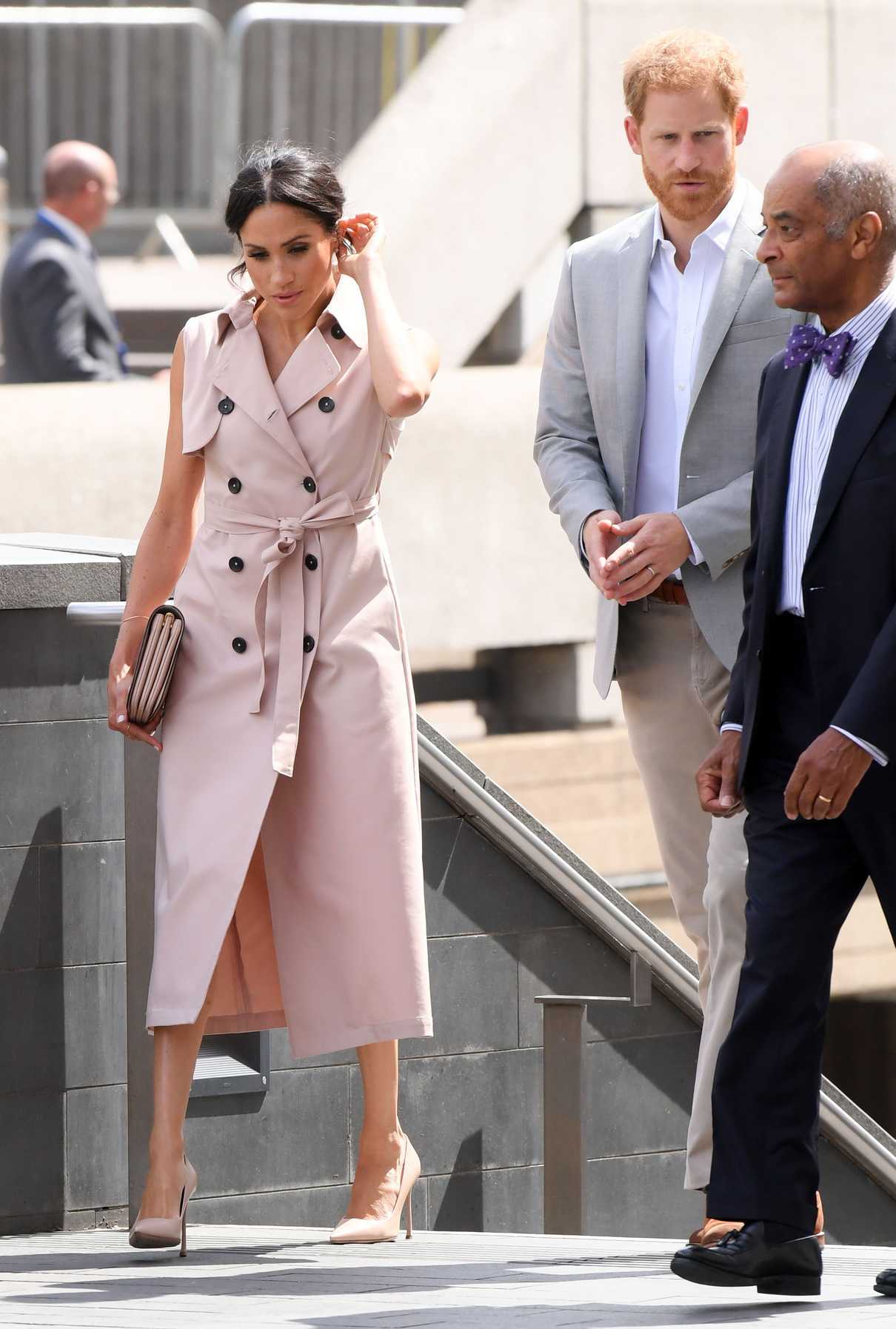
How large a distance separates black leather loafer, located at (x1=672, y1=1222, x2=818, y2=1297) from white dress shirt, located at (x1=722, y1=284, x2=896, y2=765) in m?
0.99

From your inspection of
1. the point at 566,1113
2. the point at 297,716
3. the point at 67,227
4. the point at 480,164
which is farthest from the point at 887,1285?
the point at 480,164

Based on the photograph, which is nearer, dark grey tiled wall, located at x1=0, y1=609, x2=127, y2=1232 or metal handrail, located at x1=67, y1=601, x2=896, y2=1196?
dark grey tiled wall, located at x1=0, y1=609, x2=127, y2=1232

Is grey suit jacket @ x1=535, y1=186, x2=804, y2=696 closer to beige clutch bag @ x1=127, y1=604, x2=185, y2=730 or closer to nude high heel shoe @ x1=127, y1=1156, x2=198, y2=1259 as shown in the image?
beige clutch bag @ x1=127, y1=604, x2=185, y2=730

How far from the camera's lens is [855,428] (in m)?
3.86

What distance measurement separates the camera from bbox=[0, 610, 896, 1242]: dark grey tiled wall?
511 centimetres

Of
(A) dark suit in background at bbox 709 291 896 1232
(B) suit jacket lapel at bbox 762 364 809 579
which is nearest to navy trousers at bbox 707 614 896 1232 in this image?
(A) dark suit in background at bbox 709 291 896 1232

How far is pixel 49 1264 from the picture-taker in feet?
15.2

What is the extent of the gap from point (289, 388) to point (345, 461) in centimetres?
17

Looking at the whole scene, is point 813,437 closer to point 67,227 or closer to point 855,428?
point 855,428

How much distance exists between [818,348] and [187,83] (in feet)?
36.3

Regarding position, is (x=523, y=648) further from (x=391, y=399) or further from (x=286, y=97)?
(x=391, y=399)

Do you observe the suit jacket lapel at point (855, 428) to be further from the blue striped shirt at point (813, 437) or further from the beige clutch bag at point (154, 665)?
the beige clutch bag at point (154, 665)

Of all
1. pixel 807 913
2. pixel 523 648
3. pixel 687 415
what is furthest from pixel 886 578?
pixel 523 648

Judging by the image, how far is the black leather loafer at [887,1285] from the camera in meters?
3.90
